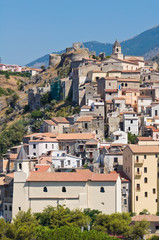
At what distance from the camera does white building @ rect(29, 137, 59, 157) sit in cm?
7344

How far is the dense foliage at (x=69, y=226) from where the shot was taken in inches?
2039

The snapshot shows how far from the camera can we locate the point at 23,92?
392 ft

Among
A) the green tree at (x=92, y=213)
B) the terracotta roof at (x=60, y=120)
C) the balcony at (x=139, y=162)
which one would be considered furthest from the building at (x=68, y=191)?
the terracotta roof at (x=60, y=120)

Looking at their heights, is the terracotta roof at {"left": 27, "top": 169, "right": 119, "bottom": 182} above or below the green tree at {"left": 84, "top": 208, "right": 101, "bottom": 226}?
above

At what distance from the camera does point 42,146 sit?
73.6m

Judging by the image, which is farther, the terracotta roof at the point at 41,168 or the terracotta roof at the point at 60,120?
the terracotta roof at the point at 60,120

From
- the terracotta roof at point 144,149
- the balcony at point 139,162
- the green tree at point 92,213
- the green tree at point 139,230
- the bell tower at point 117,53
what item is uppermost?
the bell tower at point 117,53

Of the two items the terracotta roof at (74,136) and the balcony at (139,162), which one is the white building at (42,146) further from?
the balcony at (139,162)

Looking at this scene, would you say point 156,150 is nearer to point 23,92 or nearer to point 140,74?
point 140,74

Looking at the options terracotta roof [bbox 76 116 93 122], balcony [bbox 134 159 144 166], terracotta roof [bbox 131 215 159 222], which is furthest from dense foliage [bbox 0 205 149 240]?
terracotta roof [bbox 76 116 93 122]

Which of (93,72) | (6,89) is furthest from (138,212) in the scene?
(6,89)

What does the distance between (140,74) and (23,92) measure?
35.0 m

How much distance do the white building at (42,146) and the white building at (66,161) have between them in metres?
4.16

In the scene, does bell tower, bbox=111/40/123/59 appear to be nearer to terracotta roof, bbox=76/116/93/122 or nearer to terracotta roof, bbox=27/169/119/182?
terracotta roof, bbox=76/116/93/122
